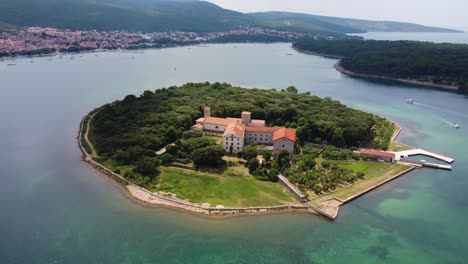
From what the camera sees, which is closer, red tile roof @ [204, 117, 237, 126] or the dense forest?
red tile roof @ [204, 117, 237, 126]

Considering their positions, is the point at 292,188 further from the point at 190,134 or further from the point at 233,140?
the point at 190,134

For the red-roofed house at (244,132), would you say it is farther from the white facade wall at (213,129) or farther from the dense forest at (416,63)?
the dense forest at (416,63)

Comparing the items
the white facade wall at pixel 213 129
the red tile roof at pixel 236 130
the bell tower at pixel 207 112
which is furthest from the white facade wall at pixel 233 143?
the bell tower at pixel 207 112

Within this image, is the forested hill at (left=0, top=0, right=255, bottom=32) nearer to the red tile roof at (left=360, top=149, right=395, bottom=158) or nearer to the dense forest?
the dense forest

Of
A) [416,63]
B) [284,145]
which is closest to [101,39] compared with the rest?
[416,63]

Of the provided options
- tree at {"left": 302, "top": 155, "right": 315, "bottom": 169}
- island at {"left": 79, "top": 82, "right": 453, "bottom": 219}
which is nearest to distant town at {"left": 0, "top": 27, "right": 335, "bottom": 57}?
island at {"left": 79, "top": 82, "right": 453, "bottom": 219}

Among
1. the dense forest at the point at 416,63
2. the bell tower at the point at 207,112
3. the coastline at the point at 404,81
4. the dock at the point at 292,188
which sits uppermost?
the dense forest at the point at 416,63
